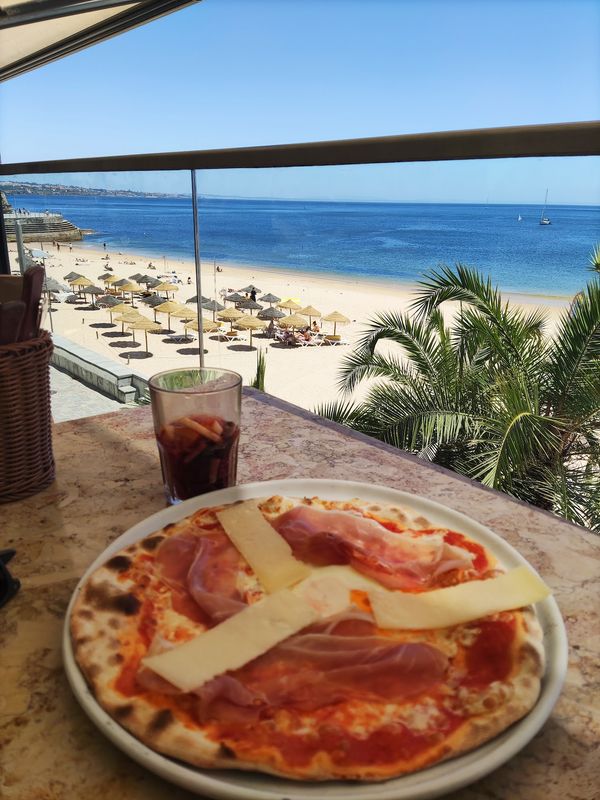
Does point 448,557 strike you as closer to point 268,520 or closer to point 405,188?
point 268,520

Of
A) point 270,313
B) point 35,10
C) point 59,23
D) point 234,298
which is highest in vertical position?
point 59,23

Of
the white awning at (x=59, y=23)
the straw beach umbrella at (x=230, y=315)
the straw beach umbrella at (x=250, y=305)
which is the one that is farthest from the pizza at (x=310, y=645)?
the straw beach umbrella at (x=250, y=305)

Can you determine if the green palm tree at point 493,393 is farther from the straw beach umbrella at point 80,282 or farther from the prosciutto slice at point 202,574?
the straw beach umbrella at point 80,282

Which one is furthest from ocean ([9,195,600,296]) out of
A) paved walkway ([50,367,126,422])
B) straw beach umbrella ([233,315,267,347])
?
paved walkway ([50,367,126,422])

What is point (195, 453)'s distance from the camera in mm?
951

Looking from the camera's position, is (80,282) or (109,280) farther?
(109,280)

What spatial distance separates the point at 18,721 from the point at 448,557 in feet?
1.68

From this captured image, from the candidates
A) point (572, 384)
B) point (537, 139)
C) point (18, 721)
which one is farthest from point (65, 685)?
point (572, 384)

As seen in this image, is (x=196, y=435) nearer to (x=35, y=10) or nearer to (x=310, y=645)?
(x=310, y=645)

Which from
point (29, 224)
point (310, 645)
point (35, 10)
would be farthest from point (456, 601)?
point (29, 224)

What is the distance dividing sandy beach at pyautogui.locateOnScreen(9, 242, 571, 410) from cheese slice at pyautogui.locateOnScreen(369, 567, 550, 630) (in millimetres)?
8003

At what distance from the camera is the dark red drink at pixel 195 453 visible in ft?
3.11

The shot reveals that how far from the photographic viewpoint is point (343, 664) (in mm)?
583

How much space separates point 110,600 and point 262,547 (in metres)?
0.20
